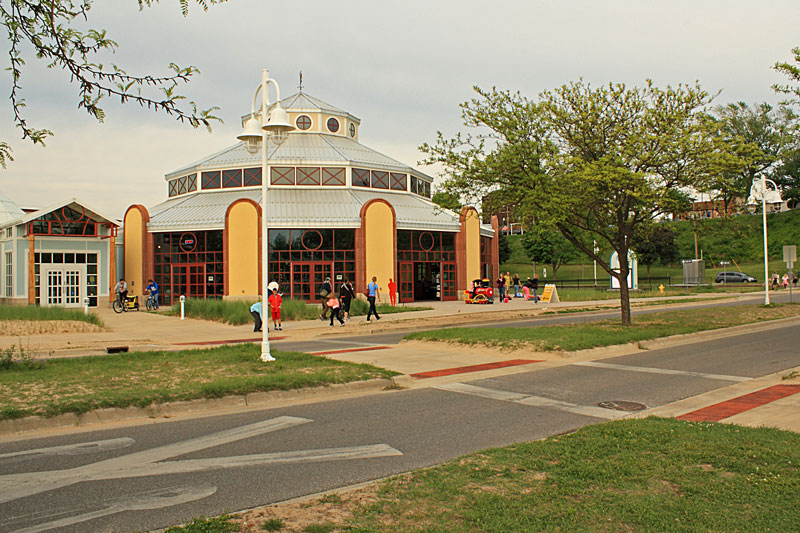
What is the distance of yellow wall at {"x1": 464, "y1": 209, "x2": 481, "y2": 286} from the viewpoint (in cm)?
4162

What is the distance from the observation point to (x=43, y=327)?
20312mm

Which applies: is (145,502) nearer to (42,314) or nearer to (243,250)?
(42,314)

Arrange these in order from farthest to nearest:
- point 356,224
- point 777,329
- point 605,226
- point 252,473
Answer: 1. point 356,224
2. point 777,329
3. point 605,226
4. point 252,473

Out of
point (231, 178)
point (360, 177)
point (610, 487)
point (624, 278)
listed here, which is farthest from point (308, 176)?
point (610, 487)

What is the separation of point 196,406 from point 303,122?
137 feet

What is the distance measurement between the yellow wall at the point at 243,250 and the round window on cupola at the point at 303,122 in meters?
13.0

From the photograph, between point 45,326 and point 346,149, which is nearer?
point 45,326

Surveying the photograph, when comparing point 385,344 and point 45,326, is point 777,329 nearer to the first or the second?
point 385,344

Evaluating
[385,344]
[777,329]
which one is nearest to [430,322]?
[385,344]

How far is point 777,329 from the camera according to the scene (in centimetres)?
2112

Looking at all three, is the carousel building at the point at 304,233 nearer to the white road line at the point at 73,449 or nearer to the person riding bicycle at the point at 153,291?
the person riding bicycle at the point at 153,291

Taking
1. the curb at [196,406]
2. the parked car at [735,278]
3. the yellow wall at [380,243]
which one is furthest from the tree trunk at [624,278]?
the parked car at [735,278]

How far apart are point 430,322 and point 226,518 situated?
68.2 feet

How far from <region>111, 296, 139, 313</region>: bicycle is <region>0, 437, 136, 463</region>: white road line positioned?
28.9 m
